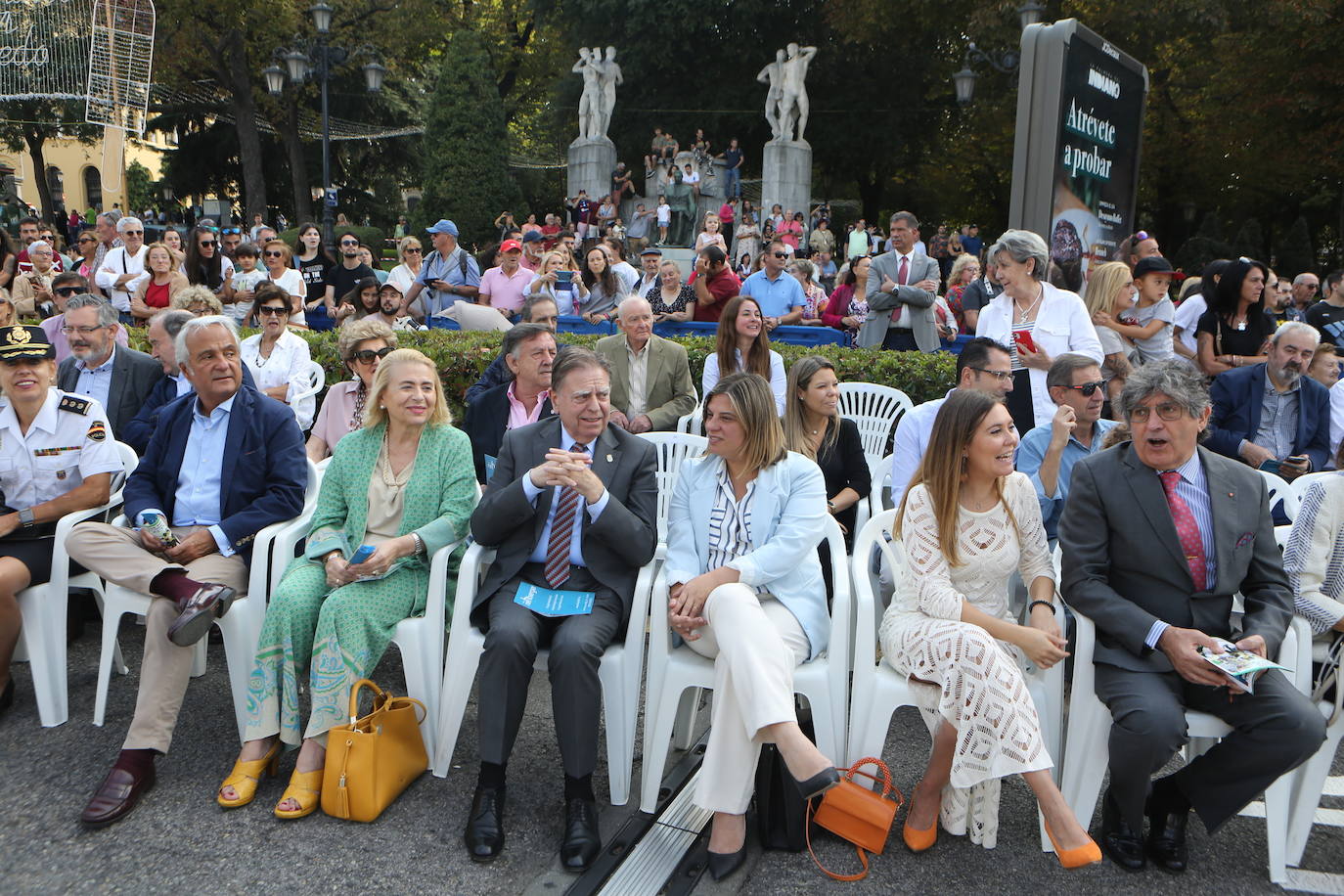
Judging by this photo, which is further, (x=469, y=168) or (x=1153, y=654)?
(x=469, y=168)

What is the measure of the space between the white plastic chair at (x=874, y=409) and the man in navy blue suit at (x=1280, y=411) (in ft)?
5.33

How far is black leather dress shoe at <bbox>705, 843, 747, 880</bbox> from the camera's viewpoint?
9.63ft

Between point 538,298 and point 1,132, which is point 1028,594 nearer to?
point 538,298

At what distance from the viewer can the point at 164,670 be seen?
3504 mm

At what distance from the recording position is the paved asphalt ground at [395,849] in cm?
292

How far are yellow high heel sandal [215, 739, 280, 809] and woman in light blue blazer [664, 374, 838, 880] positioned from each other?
150 cm

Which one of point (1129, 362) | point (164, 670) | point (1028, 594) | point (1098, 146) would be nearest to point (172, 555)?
point (164, 670)

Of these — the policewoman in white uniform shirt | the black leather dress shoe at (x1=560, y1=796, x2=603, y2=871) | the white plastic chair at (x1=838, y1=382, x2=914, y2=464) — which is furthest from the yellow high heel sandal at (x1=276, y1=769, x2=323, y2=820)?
the white plastic chair at (x1=838, y1=382, x2=914, y2=464)

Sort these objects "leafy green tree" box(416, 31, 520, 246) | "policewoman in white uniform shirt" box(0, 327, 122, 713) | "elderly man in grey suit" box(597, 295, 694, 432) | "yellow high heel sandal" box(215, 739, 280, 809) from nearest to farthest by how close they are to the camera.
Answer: "yellow high heel sandal" box(215, 739, 280, 809), "policewoman in white uniform shirt" box(0, 327, 122, 713), "elderly man in grey suit" box(597, 295, 694, 432), "leafy green tree" box(416, 31, 520, 246)

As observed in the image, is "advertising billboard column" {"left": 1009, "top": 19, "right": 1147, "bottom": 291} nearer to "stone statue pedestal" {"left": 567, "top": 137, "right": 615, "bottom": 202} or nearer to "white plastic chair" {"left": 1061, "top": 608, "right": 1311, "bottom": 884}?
"white plastic chair" {"left": 1061, "top": 608, "right": 1311, "bottom": 884}

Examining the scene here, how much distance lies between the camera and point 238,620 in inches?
145

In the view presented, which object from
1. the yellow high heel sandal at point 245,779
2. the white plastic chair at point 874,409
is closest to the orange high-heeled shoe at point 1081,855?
the yellow high heel sandal at point 245,779

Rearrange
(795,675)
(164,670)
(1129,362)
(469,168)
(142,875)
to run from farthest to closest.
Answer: (469,168), (1129,362), (164,670), (795,675), (142,875)

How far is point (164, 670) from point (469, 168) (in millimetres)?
24561
